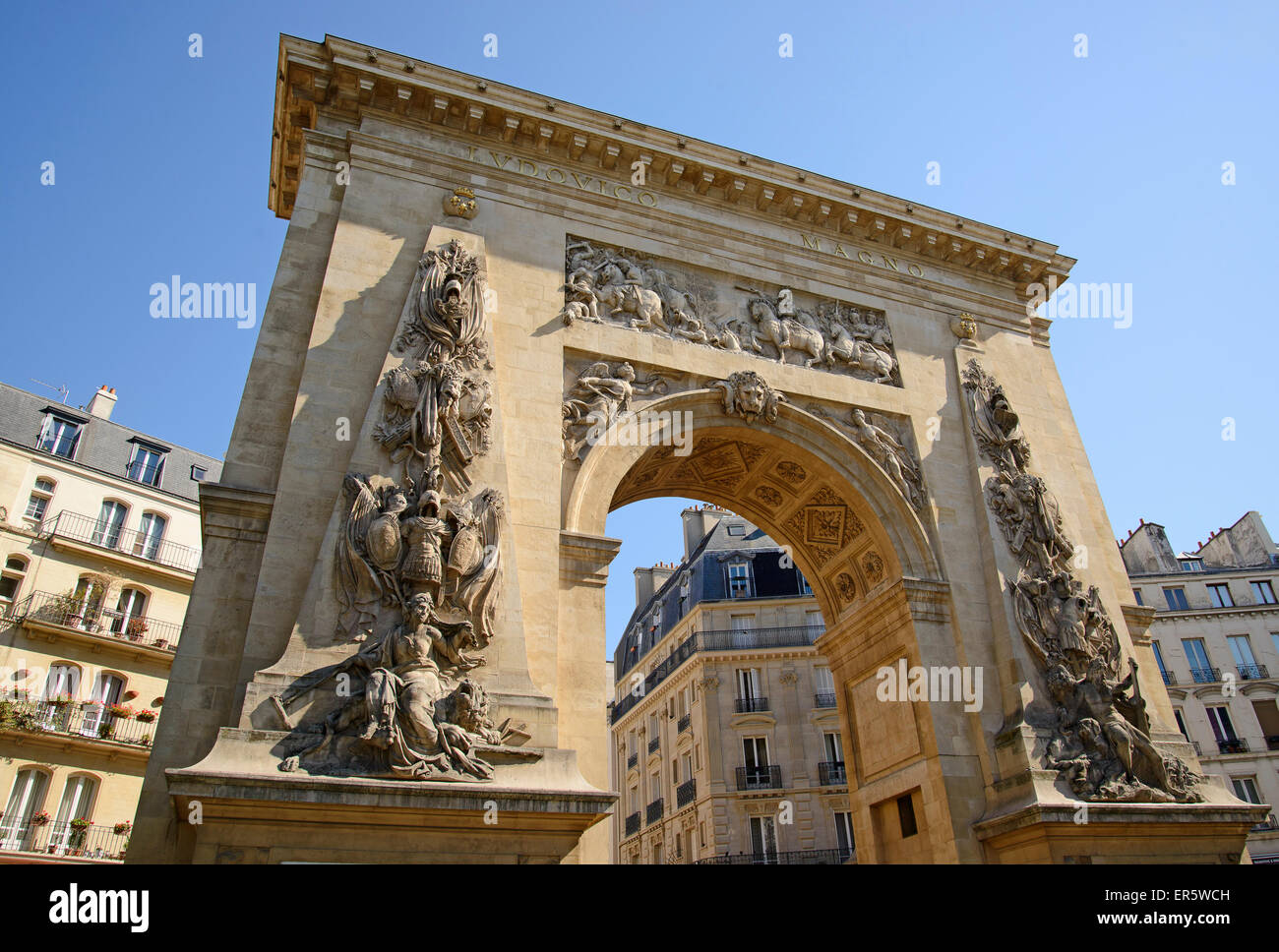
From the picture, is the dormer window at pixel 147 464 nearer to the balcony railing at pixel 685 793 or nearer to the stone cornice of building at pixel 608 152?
the stone cornice of building at pixel 608 152

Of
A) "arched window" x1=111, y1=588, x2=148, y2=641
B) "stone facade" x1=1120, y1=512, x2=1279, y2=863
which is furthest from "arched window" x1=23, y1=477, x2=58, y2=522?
"stone facade" x1=1120, y1=512, x2=1279, y2=863

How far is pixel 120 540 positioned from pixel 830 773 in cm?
2216

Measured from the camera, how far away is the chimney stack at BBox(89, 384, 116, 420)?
2584 centimetres

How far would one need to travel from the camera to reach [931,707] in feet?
42.8

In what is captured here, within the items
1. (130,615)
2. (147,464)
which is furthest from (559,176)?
(147,464)

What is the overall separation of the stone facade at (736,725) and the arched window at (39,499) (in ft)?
66.0

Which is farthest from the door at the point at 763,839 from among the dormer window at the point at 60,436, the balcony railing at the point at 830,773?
the dormer window at the point at 60,436

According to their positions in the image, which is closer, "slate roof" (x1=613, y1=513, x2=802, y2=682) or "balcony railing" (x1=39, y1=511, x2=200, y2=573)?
"balcony railing" (x1=39, y1=511, x2=200, y2=573)

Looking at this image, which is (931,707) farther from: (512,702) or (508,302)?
(508,302)

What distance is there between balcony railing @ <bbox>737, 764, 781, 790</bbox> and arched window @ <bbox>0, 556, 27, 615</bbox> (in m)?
21.0

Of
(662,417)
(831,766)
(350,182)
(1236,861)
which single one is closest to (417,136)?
(350,182)

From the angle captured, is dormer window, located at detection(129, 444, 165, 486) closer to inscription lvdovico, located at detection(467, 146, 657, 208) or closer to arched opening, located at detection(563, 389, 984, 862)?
inscription lvdovico, located at detection(467, 146, 657, 208)

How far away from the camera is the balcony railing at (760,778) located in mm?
29172

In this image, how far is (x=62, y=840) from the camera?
759 inches
